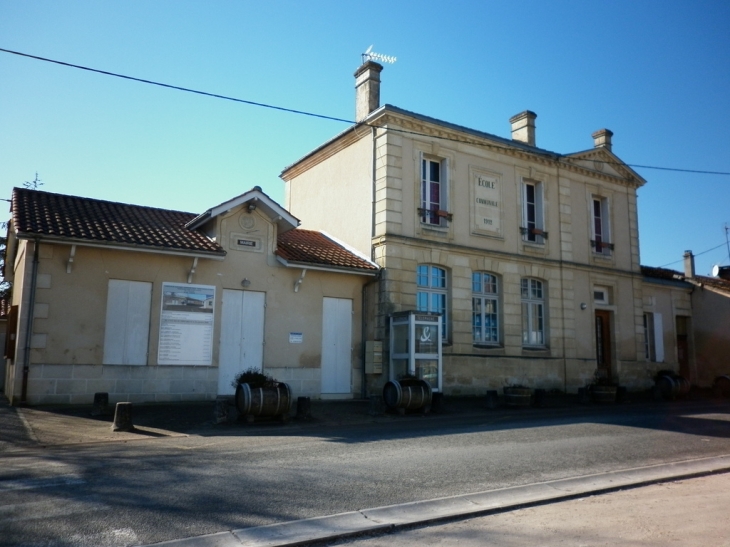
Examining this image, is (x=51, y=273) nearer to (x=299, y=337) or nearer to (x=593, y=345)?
(x=299, y=337)

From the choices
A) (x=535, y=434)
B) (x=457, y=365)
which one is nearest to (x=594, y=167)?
(x=457, y=365)

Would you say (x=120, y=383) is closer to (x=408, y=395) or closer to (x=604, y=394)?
(x=408, y=395)

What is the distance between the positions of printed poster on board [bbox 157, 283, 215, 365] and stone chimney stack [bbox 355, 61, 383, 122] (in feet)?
25.2

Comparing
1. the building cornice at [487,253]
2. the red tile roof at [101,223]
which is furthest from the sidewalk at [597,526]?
the building cornice at [487,253]

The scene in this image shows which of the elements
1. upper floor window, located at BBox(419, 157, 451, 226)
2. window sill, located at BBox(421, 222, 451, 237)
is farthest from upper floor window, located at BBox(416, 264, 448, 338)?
upper floor window, located at BBox(419, 157, 451, 226)

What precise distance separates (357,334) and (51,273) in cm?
776

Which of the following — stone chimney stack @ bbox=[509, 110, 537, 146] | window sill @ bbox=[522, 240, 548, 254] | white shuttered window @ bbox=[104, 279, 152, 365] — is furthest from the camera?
stone chimney stack @ bbox=[509, 110, 537, 146]

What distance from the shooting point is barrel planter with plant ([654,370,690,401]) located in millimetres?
19359

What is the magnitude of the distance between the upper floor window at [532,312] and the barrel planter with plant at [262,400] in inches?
420

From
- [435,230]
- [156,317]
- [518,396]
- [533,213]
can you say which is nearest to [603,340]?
[533,213]

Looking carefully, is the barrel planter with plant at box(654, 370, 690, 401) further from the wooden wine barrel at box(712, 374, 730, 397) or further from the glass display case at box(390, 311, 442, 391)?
the glass display case at box(390, 311, 442, 391)

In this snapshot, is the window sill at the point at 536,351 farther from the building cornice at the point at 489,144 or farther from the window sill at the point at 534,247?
the building cornice at the point at 489,144

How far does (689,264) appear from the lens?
28.0m

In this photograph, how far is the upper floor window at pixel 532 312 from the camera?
2062 centimetres
